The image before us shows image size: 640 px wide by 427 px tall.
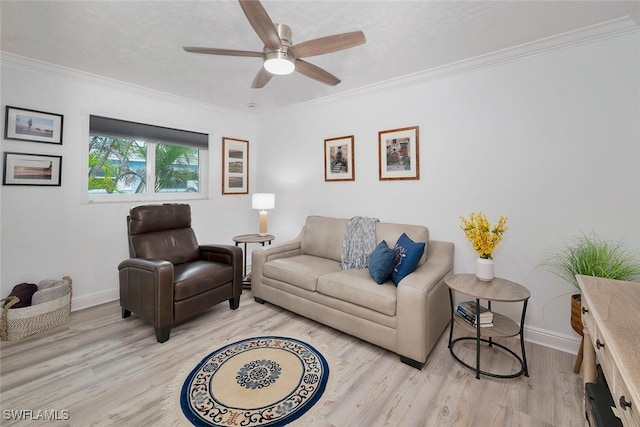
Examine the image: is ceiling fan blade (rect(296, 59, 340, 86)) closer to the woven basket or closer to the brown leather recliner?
the brown leather recliner

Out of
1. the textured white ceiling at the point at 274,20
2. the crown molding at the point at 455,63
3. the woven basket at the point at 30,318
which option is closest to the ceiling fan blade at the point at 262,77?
the textured white ceiling at the point at 274,20

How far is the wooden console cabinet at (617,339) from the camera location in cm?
82

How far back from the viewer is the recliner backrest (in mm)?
2738

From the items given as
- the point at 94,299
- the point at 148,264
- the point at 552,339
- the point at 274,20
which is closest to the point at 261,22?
the point at 274,20

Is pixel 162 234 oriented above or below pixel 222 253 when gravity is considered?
above

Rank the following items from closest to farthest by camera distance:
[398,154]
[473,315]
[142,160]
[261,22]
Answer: [261,22], [473,315], [398,154], [142,160]

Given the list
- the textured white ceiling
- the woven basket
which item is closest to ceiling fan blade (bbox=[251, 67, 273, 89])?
the textured white ceiling

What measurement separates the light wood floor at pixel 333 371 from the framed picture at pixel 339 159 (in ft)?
6.01

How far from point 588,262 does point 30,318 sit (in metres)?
4.35

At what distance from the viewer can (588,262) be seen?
1.91 m

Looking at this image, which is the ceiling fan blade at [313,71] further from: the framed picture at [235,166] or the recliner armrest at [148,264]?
the framed picture at [235,166]

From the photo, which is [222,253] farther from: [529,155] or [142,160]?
[529,155]

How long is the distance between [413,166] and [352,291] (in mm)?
1494

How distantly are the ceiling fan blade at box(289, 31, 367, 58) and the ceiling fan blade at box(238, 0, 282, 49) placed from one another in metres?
0.14
